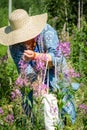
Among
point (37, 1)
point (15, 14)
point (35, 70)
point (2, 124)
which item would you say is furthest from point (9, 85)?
point (37, 1)

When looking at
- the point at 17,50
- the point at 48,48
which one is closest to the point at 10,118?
the point at 17,50

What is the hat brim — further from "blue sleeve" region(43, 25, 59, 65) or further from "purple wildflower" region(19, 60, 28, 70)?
"purple wildflower" region(19, 60, 28, 70)

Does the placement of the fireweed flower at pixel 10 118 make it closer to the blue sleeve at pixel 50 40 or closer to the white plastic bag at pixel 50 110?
the white plastic bag at pixel 50 110

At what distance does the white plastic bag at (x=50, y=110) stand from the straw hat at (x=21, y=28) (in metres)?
0.48

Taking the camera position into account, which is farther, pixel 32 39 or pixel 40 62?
pixel 32 39

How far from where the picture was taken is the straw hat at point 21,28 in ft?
12.0

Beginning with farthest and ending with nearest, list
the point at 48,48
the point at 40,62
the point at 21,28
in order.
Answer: the point at 21,28, the point at 48,48, the point at 40,62

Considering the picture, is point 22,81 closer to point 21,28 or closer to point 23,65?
point 23,65

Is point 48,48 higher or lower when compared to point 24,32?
lower

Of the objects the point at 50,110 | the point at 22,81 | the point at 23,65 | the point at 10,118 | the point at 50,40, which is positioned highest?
the point at 50,40

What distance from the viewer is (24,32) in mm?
3689

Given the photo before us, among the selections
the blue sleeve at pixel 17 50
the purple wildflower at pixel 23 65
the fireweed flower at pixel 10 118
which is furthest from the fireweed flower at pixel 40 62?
the fireweed flower at pixel 10 118

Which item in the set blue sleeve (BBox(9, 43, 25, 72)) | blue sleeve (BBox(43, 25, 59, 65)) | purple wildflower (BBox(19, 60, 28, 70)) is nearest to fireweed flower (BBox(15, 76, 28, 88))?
purple wildflower (BBox(19, 60, 28, 70))

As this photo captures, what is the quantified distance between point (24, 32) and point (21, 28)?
3.1 inches
